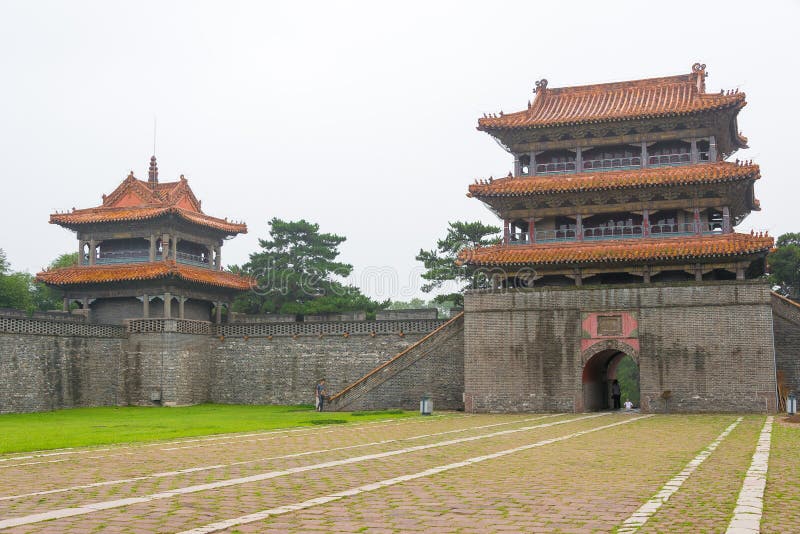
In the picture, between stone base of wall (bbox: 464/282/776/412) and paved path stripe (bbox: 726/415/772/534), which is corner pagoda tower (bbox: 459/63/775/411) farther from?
paved path stripe (bbox: 726/415/772/534)

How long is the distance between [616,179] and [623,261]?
3122 millimetres

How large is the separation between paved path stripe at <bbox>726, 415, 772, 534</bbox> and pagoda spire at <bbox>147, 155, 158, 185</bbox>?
1404 inches

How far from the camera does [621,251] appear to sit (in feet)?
98.4

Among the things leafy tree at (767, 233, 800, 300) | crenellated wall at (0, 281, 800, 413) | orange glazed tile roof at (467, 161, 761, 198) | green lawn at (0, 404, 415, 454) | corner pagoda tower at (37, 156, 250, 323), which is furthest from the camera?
leafy tree at (767, 233, 800, 300)

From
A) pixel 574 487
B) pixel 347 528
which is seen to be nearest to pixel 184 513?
pixel 347 528

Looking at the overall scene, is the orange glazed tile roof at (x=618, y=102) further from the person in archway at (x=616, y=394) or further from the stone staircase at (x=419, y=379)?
the person in archway at (x=616, y=394)

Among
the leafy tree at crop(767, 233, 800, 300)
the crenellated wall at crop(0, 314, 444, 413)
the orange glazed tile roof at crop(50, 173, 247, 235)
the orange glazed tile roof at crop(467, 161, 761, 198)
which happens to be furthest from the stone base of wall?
the leafy tree at crop(767, 233, 800, 300)

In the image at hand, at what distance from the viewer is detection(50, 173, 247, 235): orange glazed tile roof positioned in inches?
1533

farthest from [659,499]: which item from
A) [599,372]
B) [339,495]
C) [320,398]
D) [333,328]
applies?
[333,328]

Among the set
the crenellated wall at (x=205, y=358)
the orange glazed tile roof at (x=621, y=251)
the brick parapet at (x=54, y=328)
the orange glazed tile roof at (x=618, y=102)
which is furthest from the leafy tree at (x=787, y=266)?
the brick parapet at (x=54, y=328)

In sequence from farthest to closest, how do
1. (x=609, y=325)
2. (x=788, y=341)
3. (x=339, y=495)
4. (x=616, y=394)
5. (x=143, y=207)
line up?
(x=143, y=207), (x=616, y=394), (x=788, y=341), (x=609, y=325), (x=339, y=495)

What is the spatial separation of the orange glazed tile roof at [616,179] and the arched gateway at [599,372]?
18.8 ft

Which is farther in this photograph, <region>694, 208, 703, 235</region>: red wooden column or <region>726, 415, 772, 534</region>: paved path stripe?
<region>694, 208, 703, 235</region>: red wooden column

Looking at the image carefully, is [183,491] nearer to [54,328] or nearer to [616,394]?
[54,328]
